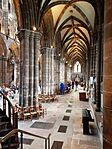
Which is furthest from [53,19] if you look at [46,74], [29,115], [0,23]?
[0,23]

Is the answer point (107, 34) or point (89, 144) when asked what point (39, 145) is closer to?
point (89, 144)

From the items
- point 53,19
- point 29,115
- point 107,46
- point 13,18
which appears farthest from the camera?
point 13,18

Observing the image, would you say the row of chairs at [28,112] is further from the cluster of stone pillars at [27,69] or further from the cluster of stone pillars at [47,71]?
the cluster of stone pillars at [47,71]

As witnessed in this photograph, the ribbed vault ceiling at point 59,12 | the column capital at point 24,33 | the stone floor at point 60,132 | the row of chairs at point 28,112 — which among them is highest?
the ribbed vault ceiling at point 59,12

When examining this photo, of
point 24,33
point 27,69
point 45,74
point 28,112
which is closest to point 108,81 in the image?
point 27,69

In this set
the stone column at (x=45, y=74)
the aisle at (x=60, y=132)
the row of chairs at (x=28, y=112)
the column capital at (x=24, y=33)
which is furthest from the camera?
the stone column at (x=45, y=74)

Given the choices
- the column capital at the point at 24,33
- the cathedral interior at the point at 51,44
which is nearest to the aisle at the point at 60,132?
the cathedral interior at the point at 51,44

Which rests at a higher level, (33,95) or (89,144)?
(33,95)

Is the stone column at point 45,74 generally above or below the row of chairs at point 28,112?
above

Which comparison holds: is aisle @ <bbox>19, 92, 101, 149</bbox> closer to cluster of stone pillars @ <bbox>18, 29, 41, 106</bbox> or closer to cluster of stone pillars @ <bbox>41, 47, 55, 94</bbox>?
cluster of stone pillars @ <bbox>18, 29, 41, 106</bbox>

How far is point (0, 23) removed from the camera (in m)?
24.8

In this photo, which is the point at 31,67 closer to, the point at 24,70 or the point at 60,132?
the point at 24,70

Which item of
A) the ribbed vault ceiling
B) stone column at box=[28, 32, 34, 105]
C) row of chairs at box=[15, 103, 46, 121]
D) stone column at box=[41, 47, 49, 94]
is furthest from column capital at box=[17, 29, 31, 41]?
stone column at box=[41, 47, 49, 94]

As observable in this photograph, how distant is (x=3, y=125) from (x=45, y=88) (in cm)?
1014
